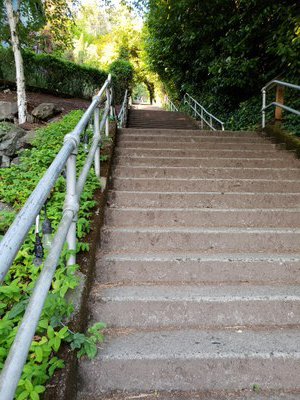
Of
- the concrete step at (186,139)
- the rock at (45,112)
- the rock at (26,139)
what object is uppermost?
the rock at (45,112)

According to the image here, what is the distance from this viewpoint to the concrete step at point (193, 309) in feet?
6.34

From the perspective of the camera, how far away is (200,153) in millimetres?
4273

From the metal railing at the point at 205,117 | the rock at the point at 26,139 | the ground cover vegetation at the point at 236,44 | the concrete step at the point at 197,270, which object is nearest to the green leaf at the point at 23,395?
the concrete step at the point at 197,270

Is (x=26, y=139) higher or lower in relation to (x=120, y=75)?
lower

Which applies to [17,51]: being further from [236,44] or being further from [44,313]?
[44,313]

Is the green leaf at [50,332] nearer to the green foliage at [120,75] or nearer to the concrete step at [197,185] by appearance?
the concrete step at [197,185]

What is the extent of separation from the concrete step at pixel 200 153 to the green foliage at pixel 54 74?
10428mm

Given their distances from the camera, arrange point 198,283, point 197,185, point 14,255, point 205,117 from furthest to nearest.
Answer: point 205,117 → point 197,185 → point 198,283 → point 14,255

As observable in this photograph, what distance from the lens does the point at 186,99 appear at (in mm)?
14242

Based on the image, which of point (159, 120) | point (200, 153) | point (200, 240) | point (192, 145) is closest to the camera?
point (200, 240)

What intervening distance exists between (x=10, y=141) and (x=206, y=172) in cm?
469

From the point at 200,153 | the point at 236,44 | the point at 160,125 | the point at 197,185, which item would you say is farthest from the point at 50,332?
the point at 160,125

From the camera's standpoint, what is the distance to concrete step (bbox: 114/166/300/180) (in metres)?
3.64

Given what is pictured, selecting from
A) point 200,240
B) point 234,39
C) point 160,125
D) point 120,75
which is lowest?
point 200,240
